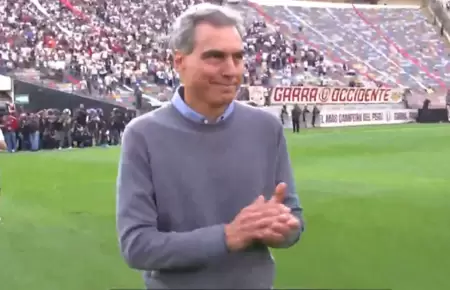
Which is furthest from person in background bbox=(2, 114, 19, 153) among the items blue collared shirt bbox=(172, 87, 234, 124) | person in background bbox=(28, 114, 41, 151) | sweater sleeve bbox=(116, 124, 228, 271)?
sweater sleeve bbox=(116, 124, 228, 271)

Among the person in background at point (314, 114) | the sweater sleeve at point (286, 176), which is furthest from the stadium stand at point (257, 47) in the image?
the sweater sleeve at point (286, 176)

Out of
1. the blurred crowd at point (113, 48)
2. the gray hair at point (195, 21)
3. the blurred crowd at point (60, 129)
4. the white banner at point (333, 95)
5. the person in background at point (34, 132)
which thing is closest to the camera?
the gray hair at point (195, 21)

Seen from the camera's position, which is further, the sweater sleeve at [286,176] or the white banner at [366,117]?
the white banner at [366,117]

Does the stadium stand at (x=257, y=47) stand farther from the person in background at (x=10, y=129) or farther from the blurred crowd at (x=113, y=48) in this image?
the person in background at (x=10, y=129)

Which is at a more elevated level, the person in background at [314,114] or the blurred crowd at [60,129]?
the blurred crowd at [60,129]

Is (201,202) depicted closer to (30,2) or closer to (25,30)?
(25,30)

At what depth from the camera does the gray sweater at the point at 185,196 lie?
2434mm

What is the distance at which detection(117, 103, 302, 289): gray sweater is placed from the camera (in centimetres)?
243

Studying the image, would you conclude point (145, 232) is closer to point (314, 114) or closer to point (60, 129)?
point (60, 129)

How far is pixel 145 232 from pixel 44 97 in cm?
3169

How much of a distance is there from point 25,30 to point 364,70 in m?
22.8

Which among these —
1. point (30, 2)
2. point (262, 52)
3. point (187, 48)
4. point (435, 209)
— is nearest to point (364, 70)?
point (262, 52)

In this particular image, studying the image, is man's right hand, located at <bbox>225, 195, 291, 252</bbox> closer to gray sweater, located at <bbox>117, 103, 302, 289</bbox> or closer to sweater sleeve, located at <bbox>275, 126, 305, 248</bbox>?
gray sweater, located at <bbox>117, 103, 302, 289</bbox>

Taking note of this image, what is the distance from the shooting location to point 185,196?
2.51 meters
